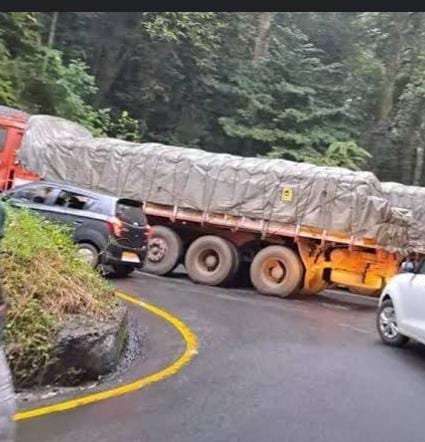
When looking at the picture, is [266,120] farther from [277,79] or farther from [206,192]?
[206,192]

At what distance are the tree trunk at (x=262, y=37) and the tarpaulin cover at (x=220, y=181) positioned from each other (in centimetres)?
1687

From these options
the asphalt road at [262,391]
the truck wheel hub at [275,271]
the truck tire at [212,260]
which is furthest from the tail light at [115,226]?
the truck wheel hub at [275,271]

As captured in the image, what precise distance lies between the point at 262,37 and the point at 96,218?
22651mm

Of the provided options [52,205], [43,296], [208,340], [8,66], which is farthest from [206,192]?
[8,66]

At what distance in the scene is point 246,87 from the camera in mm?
32844

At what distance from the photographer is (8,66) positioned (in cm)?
2566

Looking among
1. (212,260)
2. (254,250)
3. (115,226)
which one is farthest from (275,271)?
(115,226)

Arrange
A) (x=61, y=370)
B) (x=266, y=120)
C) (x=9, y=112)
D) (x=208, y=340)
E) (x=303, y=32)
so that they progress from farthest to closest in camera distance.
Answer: (x=303, y=32)
(x=266, y=120)
(x=9, y=112)
(x=208, y=340)
(x=61, y=370)

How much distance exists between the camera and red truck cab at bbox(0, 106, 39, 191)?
1786cm

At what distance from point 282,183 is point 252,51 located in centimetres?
1960

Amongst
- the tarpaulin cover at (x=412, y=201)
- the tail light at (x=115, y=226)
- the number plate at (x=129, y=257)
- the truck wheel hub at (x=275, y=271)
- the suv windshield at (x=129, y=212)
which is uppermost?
the tarpaulin cover at (x=412, y=201)

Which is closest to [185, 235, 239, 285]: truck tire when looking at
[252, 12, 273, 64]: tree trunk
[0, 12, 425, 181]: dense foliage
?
[0, 12, 425, 181]: dense foliage

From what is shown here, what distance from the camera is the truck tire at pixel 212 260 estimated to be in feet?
54.8

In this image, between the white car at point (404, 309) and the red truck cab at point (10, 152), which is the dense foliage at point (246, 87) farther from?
the white car at point (404, 309)
